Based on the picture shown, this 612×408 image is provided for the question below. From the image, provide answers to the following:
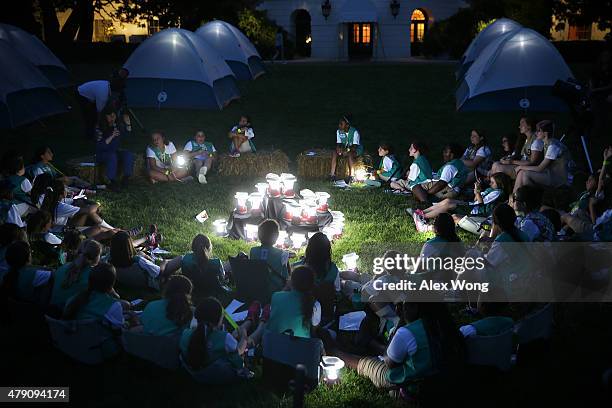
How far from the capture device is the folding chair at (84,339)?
527 centimetres

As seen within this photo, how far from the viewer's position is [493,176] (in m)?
8.86

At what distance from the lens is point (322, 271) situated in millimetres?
6238

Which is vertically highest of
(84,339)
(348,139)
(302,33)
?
(302,33)

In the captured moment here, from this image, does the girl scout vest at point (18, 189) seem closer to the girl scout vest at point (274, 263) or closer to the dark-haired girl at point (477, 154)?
the girl scout vest at point (274, 263)

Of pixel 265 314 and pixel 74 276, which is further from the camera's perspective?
pixel 265 314

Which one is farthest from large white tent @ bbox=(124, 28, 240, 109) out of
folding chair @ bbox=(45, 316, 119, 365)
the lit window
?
the lit window

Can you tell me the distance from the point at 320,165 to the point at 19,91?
8.73 metres

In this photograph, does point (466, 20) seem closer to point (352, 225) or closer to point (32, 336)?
point (352, 225)

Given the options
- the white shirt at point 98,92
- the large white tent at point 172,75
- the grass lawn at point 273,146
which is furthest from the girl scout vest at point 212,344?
the large white tent at point 172,75

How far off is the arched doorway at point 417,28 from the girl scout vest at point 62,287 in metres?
37.1

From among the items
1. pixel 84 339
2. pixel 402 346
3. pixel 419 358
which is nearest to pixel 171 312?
pixel 84 339

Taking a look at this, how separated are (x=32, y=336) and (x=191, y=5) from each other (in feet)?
104

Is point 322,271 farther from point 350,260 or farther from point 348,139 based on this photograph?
point 348,139


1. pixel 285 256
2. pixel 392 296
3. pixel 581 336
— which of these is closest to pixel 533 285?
pixel 581 336
